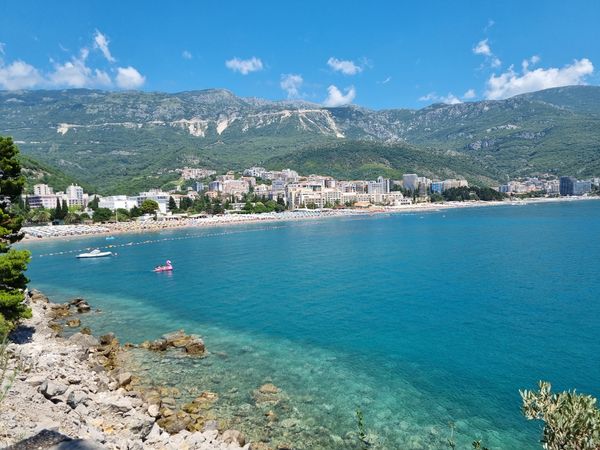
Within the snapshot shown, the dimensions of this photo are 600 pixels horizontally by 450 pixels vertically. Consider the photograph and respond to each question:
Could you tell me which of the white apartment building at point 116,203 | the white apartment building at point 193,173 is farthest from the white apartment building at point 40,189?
the white apartment building at point 193,173

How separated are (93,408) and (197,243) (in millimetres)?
51421

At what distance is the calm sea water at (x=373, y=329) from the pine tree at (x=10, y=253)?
5.03m

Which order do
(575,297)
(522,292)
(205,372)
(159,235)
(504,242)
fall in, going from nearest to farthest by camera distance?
(205,372), (575,297), (522,292), (504,242), (159,235)

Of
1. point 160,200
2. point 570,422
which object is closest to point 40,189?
point 160,200

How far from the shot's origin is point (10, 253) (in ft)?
54.0

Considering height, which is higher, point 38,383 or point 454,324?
point 38,383

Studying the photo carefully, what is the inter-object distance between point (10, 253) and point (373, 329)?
1595cm

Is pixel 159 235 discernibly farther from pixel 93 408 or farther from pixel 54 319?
pixel 93 408

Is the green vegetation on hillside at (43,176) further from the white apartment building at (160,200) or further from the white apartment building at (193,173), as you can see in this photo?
the white apartment building at (193,173)

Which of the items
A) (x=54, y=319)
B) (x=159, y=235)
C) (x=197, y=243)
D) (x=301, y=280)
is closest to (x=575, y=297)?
(x=301, y=280)

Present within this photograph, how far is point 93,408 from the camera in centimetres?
1166

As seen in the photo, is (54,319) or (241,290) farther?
(241,290)

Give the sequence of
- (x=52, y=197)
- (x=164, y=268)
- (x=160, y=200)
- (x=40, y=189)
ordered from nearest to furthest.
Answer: (x=164, y=268), (x=52, y=197), (x=40, y=189), (x=160, y=200)

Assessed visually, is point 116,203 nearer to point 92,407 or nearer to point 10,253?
point 10,253
